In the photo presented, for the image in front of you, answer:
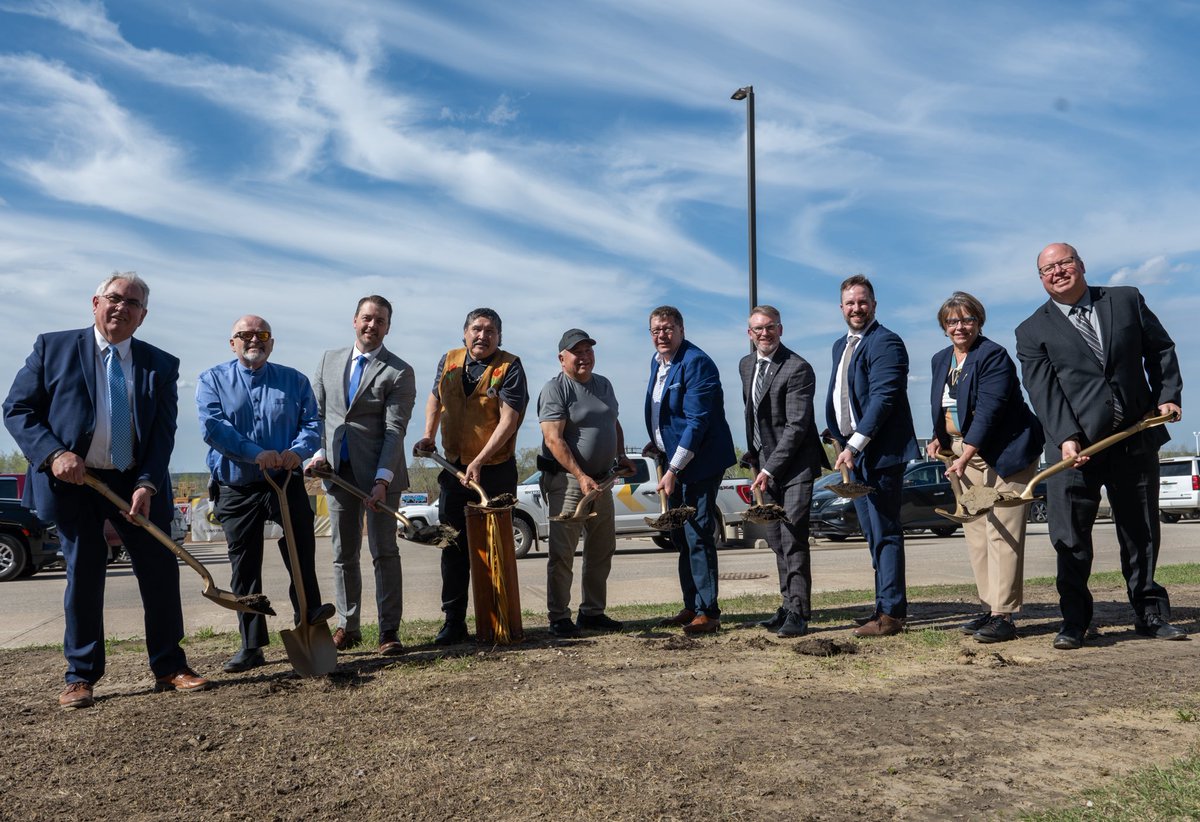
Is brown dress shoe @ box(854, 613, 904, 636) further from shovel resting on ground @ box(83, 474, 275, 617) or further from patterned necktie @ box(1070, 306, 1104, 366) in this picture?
shovel resting on ground @ box(83, 474, 275, 617)

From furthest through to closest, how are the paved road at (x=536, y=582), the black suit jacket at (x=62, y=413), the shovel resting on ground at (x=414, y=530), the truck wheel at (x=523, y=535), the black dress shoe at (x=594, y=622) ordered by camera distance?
the truck wheel at (x=523, y=535) < the paved road at (x=536, y=582) < the black dress shoe at (x=594, y=622) < the shovel resting on ground at (x=414, y=530) < the black suit jacket at (x=62, y=413)

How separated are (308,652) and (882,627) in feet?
10.9

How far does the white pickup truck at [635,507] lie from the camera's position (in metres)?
16.3

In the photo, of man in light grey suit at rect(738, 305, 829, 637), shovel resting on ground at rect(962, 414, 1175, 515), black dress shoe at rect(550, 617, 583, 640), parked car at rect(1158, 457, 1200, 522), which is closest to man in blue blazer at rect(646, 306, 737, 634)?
man in light grey suit at rect(738, 305, 829, 637)

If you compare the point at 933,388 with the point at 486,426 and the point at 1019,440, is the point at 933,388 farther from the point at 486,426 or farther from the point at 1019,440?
the point at 486,426

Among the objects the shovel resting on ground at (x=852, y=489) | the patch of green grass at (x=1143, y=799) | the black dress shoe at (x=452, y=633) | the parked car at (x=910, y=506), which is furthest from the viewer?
the parked car at (x=910, y=506)

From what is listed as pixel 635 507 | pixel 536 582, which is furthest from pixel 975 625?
pixel 635 507

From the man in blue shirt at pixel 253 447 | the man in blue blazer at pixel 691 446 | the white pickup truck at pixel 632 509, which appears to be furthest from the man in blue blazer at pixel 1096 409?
the white pickup truck at pixel 632 509

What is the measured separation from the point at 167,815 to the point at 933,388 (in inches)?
192

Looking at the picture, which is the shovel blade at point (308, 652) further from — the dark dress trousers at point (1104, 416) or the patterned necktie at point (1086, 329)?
the patterned necktie at point (1086, 329)

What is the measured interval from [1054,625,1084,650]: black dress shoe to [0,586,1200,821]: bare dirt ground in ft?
0.22

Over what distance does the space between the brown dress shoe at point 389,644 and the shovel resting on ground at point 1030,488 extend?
11.0 feet

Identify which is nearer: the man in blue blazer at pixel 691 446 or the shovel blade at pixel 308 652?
the shovel blade at pixel 308 652

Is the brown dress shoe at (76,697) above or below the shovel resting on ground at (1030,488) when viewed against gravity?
below
